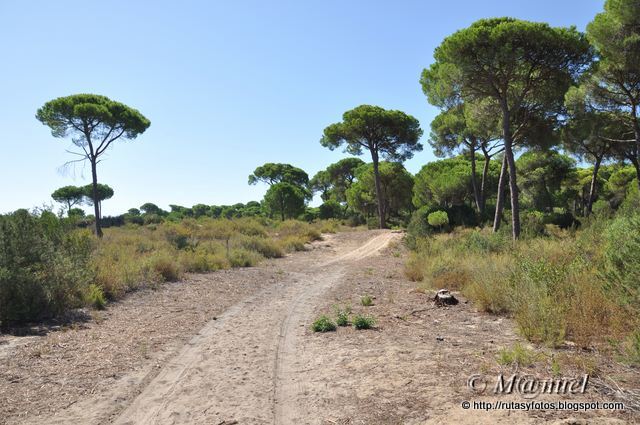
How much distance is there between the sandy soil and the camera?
3.62 meters

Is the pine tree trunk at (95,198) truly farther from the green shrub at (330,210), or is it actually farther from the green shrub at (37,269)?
the green shrub at (330,210)

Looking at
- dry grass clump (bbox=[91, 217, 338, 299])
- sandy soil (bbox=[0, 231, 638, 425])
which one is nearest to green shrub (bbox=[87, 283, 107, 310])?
sandy soil (bbox=[0, 231, 638, 425])

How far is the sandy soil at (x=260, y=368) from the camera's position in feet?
11.9

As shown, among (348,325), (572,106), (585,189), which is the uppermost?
(572,106)

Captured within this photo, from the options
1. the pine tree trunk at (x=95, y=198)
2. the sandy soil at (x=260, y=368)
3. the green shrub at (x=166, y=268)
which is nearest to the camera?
the sandy soil at (x=260, y=368)

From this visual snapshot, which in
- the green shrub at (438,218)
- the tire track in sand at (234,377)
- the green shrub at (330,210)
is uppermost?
the green shrub at (330,210)

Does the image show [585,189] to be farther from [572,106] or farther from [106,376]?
[106,376]

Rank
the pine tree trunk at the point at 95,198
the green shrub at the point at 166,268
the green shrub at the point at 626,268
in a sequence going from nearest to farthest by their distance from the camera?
the green shrub at the point at 626,268
the green shrub at the point at 166,268
the pine tree trunk at the point at 95,198

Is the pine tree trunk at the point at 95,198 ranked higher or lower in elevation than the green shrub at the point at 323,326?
higher

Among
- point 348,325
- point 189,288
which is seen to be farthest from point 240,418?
point 189,288

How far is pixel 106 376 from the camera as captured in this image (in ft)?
15.6

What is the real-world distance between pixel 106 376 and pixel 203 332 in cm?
214

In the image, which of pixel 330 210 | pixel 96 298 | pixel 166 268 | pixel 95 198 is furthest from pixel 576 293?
pixel 330 210

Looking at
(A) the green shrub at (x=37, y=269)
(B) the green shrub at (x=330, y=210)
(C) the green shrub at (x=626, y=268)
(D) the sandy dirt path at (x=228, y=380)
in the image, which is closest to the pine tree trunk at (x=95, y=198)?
(A) the green shrub at (x=37, y=269)
